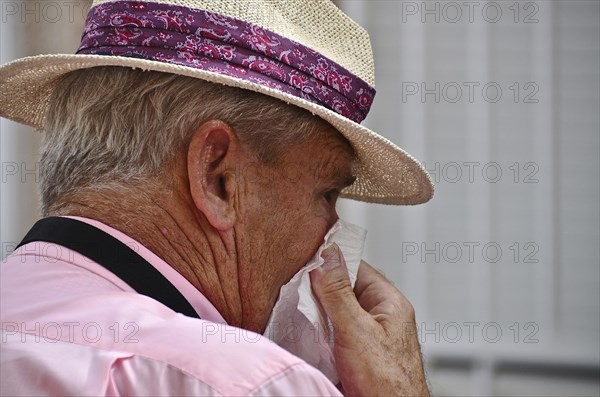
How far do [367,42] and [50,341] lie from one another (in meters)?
1.06

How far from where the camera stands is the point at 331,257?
1848 millimetres

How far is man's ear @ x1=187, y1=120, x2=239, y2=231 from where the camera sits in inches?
61.7

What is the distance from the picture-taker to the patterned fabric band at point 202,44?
1.58 metres

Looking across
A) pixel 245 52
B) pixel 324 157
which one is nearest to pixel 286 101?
pixel 245 52

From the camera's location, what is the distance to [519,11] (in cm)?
329

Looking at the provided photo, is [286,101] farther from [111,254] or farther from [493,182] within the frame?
[493,182]

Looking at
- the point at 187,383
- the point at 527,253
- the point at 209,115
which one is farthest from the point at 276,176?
the point at 527,253

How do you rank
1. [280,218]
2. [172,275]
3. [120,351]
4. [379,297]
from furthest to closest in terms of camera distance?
[379,297] < [280,218] < [172,275] < [120,351]

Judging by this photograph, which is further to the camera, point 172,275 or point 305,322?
point 305,322

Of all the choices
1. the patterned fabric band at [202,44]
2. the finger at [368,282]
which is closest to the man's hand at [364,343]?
the finger at [368,282]

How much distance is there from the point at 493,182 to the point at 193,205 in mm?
2034

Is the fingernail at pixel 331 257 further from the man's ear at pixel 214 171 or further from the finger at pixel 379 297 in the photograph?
the man's ear at pixel 214 171

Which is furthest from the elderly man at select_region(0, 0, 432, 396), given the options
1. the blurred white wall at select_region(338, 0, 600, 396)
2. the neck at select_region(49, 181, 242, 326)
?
the blurred white wall at select_region(338, 0, 600, 396)

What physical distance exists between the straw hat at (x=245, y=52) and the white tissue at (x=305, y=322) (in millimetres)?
309
